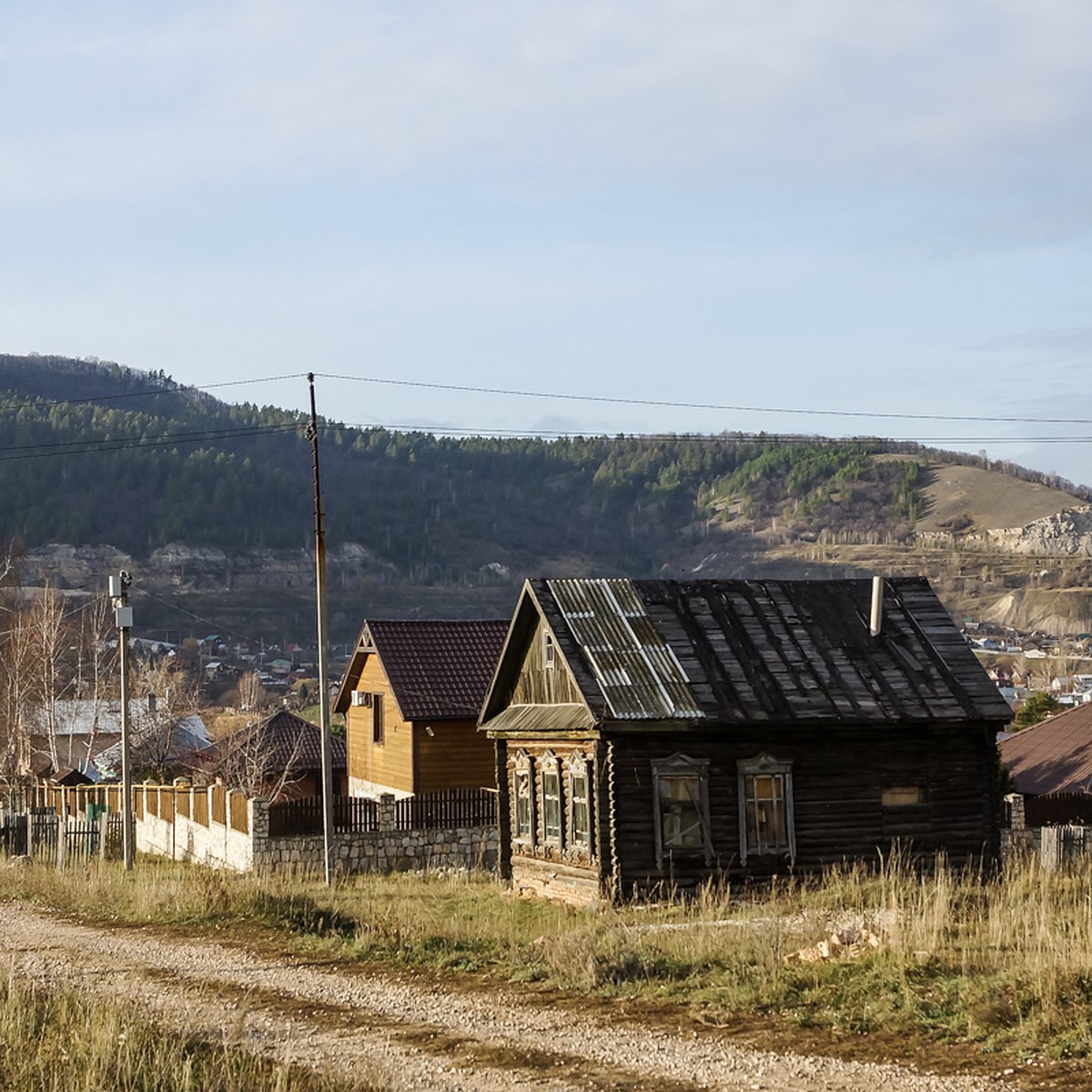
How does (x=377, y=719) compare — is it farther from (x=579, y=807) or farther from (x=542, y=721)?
(x=579, y=807)

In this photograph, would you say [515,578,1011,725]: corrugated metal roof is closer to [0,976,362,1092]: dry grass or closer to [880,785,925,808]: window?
[880,785,925,808]: window

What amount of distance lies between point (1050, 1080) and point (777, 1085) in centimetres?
209

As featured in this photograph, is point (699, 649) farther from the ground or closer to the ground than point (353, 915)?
farther from the ground

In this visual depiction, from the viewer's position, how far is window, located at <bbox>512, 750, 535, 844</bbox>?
28.3 metres

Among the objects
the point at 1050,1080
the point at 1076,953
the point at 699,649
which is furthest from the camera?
the point at 699,649

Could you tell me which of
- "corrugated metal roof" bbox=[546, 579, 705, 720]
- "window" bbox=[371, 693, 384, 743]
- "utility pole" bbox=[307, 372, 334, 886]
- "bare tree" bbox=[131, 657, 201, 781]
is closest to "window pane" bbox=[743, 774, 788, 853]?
"corrugated metal roof" bbox=[546, 579, 705, 720]

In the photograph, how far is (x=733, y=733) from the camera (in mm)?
25766

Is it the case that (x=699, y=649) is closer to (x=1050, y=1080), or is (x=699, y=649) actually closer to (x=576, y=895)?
(x=576, y=895)

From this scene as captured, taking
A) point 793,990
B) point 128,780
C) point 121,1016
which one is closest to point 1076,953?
point 793,990

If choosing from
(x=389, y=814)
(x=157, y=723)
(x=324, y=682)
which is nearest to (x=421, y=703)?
(x=389, y=814)

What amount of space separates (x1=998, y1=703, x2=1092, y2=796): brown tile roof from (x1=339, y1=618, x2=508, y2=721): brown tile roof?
46.5ft

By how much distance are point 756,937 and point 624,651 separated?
8922 millimetres

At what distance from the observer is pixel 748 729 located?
1014 inches

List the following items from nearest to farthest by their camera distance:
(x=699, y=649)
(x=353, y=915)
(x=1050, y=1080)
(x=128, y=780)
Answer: (x=1050, y=1080), (x=353, y=915), (x=699, y=649), (x=128, y=780)
